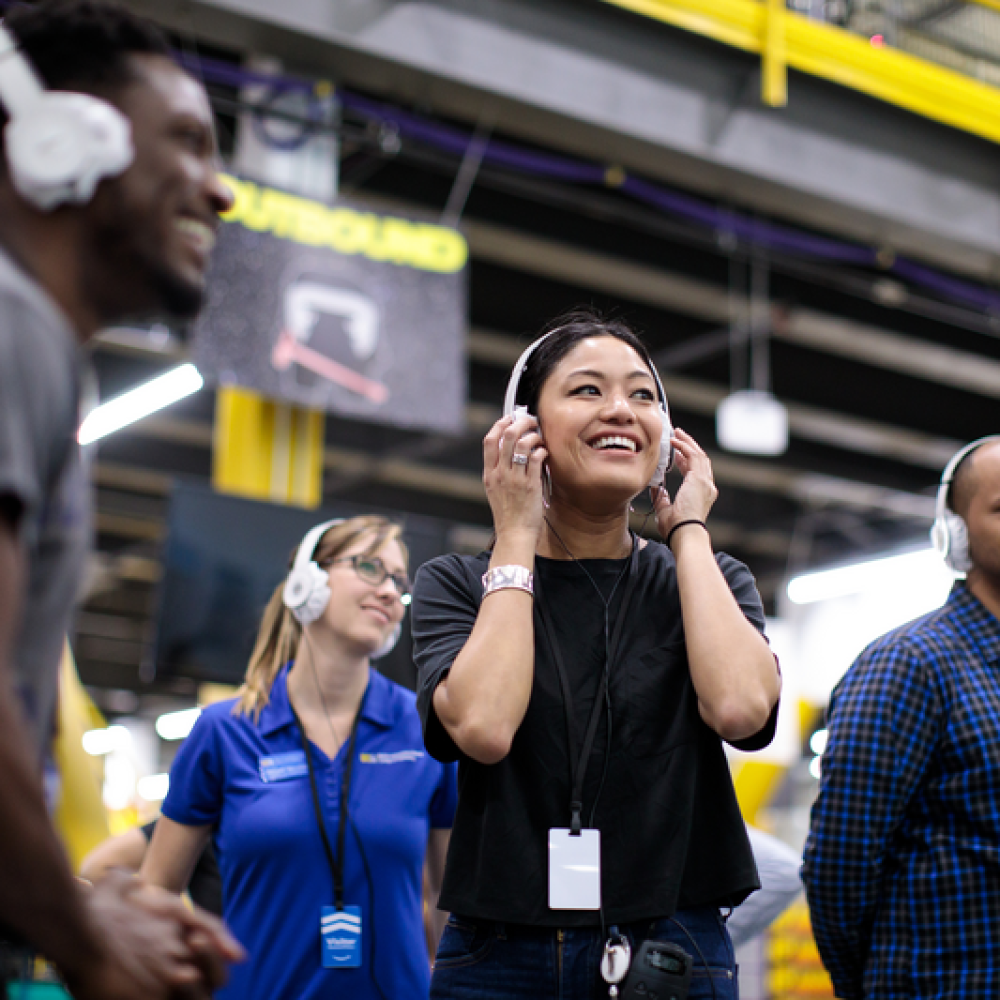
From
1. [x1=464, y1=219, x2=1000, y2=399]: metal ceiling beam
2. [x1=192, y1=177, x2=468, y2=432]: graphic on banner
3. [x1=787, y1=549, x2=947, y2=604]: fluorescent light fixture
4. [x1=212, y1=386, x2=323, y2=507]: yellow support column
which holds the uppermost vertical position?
[x1=464, y1=219, x2=1000, y2=399]: metal ceiling beam

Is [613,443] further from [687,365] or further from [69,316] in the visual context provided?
[687,365]

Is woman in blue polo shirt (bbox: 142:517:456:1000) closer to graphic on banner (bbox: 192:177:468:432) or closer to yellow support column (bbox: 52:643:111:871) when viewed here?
yellow support column (bbox: 52:643:111:871)

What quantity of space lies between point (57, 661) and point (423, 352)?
4.35 m

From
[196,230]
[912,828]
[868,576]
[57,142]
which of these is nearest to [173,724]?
[868,576]

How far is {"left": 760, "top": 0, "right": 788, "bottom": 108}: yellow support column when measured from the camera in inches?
233

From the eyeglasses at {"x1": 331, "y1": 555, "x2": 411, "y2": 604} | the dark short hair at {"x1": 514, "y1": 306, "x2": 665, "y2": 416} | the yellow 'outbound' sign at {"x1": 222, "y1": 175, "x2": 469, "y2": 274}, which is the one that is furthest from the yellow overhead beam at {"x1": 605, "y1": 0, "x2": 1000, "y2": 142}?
the dark short hair at {"x1": 514, "y1": 306, "x2": 665, "y2": 416}

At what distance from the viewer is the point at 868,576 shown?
14.6m

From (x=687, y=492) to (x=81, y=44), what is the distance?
1.23m

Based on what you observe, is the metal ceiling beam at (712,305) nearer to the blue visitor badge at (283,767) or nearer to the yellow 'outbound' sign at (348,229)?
the yellow 'outbound' sign at (348,229)

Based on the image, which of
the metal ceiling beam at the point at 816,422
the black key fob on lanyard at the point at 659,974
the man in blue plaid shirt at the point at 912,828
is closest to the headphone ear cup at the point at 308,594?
the man in blue plaid shirt at the point at 912,828

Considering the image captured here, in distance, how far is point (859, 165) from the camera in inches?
257

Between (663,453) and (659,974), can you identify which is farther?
(663,453)

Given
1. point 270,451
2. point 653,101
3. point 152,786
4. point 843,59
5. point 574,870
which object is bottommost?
point 574,870

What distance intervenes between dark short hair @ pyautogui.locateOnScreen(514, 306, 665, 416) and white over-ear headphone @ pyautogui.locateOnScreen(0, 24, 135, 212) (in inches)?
43.2
